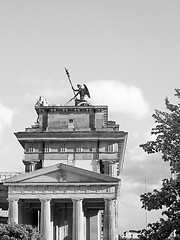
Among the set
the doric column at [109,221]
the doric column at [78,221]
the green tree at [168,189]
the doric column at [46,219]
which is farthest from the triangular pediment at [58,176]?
the green tree at [168,189]

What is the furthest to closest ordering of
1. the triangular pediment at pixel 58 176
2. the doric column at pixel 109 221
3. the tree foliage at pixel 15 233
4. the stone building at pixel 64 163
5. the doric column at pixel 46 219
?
the stone building at pixel 64 163 < the triangular pediment at pixel 58 176 < the doric column at pixel 109 221 < the doric column at pixel 46 219 < the tree foliage at pixel 15 233

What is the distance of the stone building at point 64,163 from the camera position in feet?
251

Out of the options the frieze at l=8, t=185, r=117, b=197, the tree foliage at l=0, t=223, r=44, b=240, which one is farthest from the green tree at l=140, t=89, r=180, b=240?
the frieze at l=8, t=185, r=117, b=197

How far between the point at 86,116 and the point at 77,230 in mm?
21204

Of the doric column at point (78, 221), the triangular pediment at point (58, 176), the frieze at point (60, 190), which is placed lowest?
the doric column at point (78, 221)

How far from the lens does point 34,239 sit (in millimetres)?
54562

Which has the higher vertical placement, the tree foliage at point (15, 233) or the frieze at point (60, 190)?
the frieze at point (60, 190)

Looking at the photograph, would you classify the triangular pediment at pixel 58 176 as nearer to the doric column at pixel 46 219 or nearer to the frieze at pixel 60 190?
the frieze at pixel 60 190

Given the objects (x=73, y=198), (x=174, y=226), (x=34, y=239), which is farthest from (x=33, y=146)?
(x=174, y=226)

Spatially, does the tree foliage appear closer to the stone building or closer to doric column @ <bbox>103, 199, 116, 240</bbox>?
the stone building

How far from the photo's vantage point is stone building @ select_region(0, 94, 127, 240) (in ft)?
251

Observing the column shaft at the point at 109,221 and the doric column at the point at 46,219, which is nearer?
the doric column at the point at 46,219

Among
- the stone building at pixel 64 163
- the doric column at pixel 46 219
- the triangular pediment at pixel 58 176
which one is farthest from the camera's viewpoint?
the stone building at pixel 64 163

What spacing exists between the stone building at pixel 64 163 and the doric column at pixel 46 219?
13 centimetres
